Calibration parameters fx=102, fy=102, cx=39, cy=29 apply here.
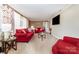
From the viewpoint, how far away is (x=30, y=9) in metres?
4.86

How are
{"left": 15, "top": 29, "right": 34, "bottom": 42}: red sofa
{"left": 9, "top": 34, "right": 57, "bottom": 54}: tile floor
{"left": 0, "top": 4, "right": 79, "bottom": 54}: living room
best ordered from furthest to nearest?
{"left": 15, "top": 29, "right": 34, "bottom": 42}: red sofa, {"left": 9, "top": 34, "right": 57, "bottom": 54}: tile floor, {"left": 0, "top": 4, "right": 79, "bottom": 54}: living room

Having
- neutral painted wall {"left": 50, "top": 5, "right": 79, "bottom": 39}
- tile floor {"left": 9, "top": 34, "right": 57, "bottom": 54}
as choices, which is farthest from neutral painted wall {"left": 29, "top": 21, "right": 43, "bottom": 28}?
tile floor {"left": 9, "top": 34, "right": 57, "bottom": 54}

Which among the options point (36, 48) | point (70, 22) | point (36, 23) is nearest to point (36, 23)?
point (36, 23)

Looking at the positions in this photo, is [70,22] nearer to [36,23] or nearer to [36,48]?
[36,23]

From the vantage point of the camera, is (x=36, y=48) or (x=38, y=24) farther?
(x=36, y=48)

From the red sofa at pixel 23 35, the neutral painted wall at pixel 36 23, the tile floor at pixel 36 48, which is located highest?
the neutral painted wall at pixel 36 23

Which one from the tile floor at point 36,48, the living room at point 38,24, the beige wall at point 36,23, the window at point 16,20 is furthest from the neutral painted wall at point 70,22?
the window at point 16,20

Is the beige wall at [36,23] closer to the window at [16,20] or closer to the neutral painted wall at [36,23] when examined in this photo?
the neutral painted wall at [36,23]

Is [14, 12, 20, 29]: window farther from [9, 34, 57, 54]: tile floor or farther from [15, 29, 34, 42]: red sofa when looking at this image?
[9, 34, 57, 54]: tile floor

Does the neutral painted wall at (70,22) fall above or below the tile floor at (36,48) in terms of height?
above
